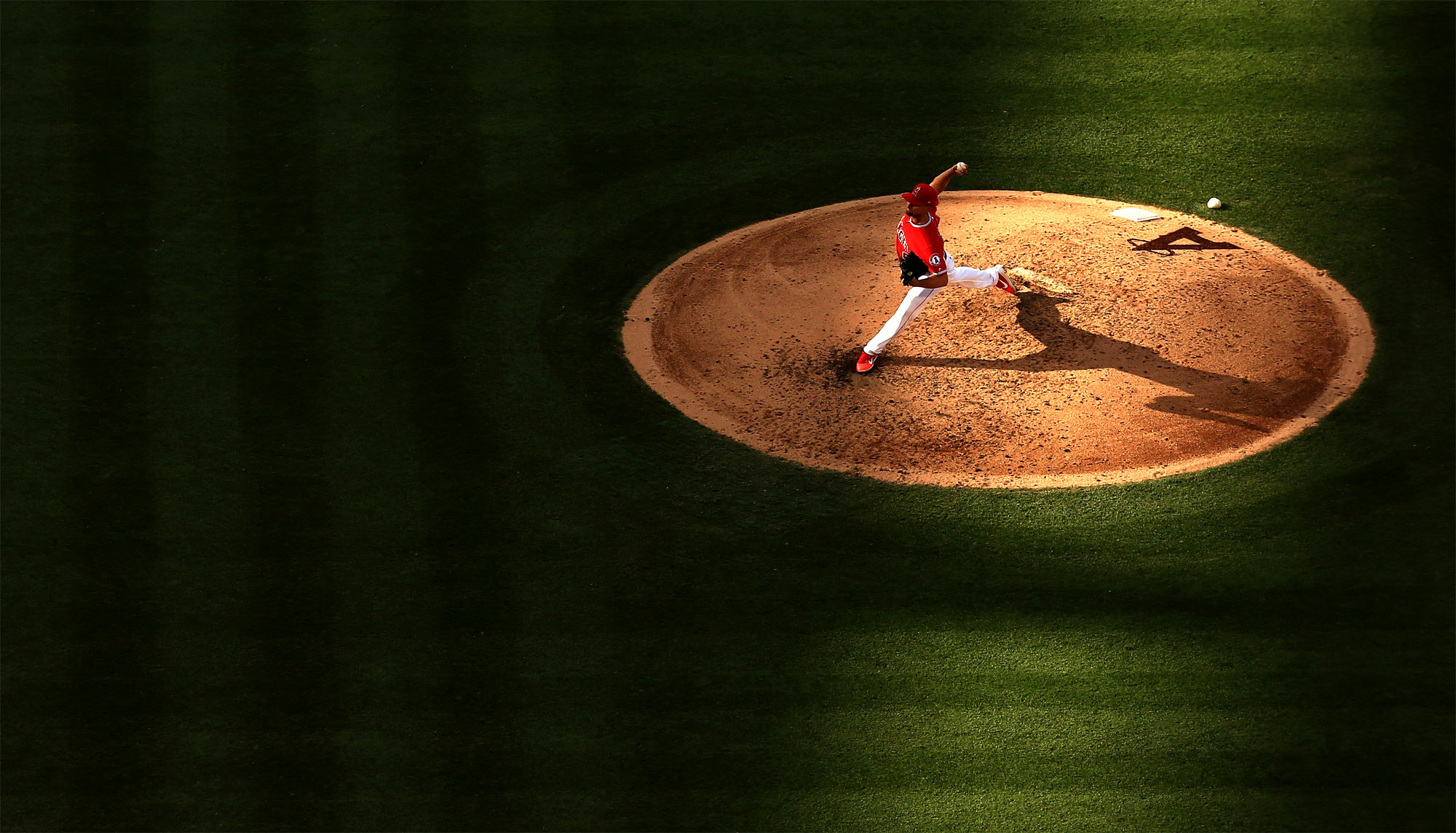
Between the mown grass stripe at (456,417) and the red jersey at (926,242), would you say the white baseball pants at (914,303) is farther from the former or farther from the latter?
the mown grass stripe at (456,417)

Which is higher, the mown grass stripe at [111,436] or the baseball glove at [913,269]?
the baseball glove at [913,269]

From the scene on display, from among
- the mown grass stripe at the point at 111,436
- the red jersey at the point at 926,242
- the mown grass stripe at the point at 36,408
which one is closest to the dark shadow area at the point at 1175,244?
the red jersey at the point at 926,242

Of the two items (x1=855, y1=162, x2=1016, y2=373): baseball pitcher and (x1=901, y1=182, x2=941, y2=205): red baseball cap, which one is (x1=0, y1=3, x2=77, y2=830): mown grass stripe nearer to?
(x1=855, y1=162, x2=1016, y2=373): baseball pitcher

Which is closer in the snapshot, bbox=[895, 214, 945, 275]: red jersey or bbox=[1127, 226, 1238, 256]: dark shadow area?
bbox=[895, 214, 945, 275]: red jersey

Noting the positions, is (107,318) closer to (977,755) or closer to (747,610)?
(747,610)

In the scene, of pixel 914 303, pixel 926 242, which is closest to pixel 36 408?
pixel 914 303

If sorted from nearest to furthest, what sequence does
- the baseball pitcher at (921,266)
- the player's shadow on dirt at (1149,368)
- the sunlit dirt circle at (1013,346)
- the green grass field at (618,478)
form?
1. the green grass field at (618,478)
2. the sunlit dirt circle at (1013,346)
3. the player's shadow on dirt at (1149,368)
4. the baseball pitcher at (921,266)

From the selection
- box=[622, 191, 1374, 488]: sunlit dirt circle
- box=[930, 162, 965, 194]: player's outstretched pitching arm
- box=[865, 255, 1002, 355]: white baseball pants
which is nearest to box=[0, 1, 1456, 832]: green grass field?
box=[622, 191, 1374, 488]: sunlit dirt circle
